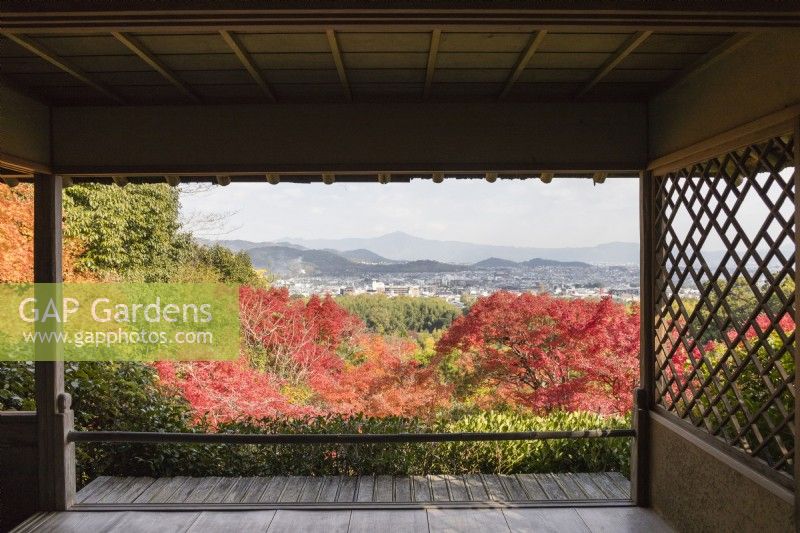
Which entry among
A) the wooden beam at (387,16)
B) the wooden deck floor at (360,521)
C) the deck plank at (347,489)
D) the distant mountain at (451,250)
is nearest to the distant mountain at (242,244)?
the distant mountain at (451,250)

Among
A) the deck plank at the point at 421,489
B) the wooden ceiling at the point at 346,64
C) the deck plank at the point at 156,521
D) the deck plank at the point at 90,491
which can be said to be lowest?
the deck plank at the point at 421,489

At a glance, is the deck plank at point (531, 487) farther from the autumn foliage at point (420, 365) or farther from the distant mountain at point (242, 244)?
the distant mountain at point (242, 244)

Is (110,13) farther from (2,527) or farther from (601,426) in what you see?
(601,426)

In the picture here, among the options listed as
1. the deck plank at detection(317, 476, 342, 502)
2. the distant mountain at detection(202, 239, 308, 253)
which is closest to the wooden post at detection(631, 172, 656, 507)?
the deck plank at detection(317, 476, 342, 502)

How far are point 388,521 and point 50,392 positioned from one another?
2.26m

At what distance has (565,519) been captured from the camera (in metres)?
3.41

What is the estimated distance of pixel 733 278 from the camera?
268 cm

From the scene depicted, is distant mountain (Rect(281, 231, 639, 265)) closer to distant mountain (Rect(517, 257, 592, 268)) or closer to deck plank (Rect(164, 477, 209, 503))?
distant mountain (Rect(517, 257, 592, 268))

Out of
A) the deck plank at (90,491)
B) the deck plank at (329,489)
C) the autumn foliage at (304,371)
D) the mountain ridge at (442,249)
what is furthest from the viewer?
the mountain ridge at (442,249)

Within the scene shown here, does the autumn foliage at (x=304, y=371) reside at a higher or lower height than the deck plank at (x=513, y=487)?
higher

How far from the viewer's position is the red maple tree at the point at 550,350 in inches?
220

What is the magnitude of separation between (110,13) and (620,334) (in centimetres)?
515

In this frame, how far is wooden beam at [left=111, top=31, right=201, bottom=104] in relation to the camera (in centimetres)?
254

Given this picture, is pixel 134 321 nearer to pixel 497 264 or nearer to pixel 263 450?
pixel 263 450
